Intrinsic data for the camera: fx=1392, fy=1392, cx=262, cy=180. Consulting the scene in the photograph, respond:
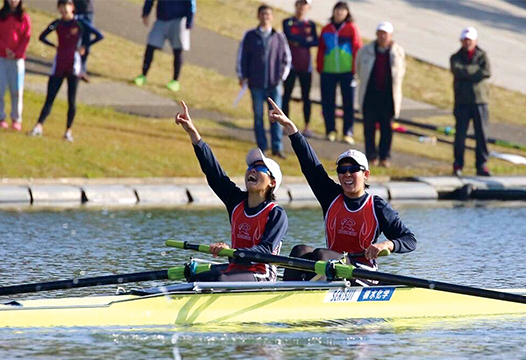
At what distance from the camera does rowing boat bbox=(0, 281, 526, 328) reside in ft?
34.5

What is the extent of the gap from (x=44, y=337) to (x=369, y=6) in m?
26.2

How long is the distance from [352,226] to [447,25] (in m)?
23.6

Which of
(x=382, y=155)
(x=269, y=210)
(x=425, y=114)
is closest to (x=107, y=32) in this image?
(x=425, y=114)

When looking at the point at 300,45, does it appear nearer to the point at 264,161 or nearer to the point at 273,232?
the point at 264,161

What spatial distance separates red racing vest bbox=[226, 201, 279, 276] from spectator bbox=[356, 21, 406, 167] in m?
10.2

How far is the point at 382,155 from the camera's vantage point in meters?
22.2

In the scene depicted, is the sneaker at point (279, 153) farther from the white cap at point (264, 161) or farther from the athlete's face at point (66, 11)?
the white cap at point (264, 161)

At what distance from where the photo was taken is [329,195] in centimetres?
1194

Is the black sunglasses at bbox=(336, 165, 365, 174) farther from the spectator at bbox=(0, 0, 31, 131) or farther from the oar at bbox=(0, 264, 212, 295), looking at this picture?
the spectator at bbox=(0, 0, 31, 131)

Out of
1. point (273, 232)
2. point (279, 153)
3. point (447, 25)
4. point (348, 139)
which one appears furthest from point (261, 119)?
point (447, 25)

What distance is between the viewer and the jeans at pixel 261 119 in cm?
2130

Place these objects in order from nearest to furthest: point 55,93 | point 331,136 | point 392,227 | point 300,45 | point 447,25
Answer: point 392,227 → point 55,93 → point 300,45 → point 331,136 → point 447,25

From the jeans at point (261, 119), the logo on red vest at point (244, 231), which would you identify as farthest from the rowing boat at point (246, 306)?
the jeans at point (261, 119)

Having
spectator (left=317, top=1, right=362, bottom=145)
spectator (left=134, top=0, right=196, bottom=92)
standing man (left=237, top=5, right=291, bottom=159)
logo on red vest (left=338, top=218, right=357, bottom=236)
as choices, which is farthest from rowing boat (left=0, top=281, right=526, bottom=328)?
spectator (left=134, top=0, right=196, bottom=92)
